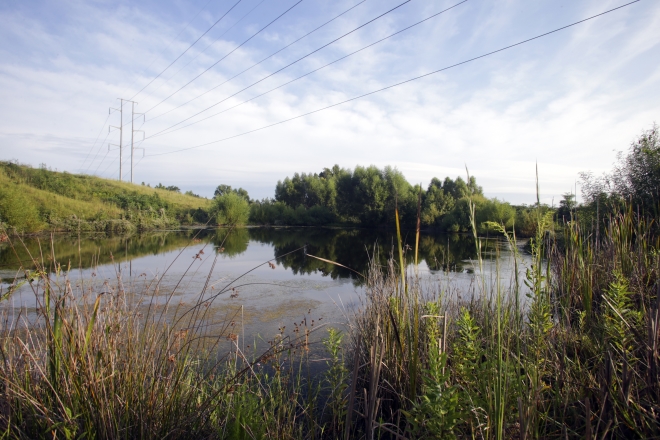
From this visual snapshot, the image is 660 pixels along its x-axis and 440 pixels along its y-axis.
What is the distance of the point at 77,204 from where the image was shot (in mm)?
23484

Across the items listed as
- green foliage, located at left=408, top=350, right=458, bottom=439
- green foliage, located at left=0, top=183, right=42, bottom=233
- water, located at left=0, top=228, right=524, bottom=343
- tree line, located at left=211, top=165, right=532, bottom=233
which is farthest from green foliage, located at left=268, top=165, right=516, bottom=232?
green foliage, located at left=408, top=350, right=458, bottom=439

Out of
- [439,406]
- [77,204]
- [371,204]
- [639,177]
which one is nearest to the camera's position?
[439,406]

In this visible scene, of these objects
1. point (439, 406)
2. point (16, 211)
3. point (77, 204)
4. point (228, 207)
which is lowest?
point (439, 406)

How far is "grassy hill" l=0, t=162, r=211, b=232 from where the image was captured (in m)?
17.2

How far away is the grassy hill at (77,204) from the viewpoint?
677 inches

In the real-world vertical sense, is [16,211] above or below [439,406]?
above

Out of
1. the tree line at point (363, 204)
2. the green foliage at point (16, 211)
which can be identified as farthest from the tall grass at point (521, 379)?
the tree line at point (363, 204)

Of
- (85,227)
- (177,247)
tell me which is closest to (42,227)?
(85,227)

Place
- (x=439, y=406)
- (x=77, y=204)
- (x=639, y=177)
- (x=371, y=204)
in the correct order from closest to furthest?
(x=439, y=406) < (x=639, y=177) < (x=77, y=204) < (x=371, y=204)

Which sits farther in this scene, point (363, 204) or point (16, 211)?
point (363, 204)

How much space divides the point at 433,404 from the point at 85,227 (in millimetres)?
25120

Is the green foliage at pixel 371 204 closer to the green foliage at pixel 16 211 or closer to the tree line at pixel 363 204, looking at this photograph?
the tree line at pixel 363 204

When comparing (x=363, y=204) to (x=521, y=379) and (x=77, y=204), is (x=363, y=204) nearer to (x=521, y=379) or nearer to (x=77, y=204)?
(x=77, y=204)

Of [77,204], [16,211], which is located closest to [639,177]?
[16,211]
